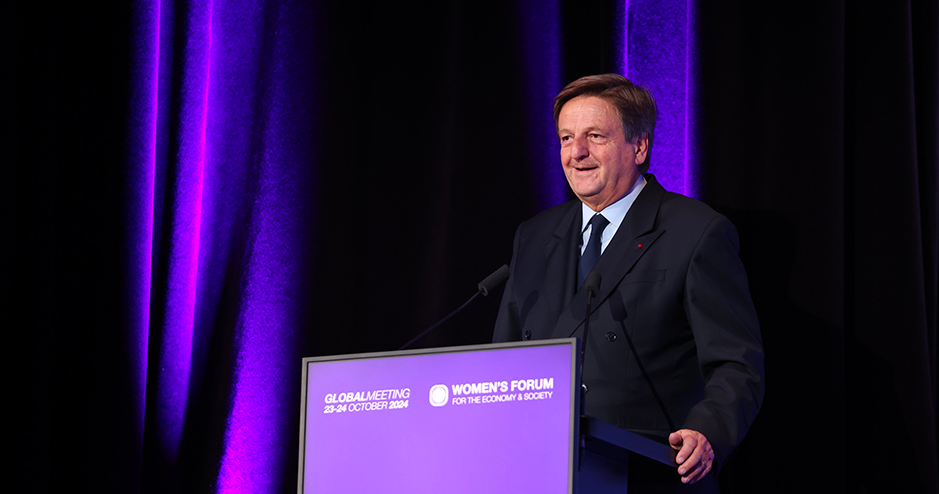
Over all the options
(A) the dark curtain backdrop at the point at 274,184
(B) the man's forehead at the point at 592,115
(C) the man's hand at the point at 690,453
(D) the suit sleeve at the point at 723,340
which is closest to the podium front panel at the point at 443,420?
(C) the man's hand at the point at 690,453

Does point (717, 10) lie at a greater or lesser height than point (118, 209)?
greater

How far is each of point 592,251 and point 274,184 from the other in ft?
4.29

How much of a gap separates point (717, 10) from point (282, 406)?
6.20 ft

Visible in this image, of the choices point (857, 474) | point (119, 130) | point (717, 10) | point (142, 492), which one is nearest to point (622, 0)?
point (717, 10)

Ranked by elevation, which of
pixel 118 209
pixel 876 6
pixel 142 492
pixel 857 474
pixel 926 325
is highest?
pixel 876 6

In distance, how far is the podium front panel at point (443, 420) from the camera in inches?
54.1

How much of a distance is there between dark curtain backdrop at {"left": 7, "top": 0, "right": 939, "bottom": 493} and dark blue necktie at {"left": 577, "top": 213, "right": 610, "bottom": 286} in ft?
1.50

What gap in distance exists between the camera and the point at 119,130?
2977 mm

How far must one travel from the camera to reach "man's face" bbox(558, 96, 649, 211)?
7.24 feet

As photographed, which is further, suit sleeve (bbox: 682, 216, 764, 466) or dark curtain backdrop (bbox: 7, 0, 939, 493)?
dark curtain backdrop (bbox: 7, 0, 939, 493)

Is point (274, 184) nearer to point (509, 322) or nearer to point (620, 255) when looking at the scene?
point (509, 322)

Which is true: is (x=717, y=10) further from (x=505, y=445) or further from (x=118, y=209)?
(x=118, y=209)

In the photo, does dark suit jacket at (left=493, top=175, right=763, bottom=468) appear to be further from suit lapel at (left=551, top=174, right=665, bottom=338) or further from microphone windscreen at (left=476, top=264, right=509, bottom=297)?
microphone windscreen at (left=476, top=264, right=509, bottom=297)

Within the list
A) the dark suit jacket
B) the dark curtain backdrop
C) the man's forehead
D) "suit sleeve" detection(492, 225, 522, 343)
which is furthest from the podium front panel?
the dark curtain backdrop
